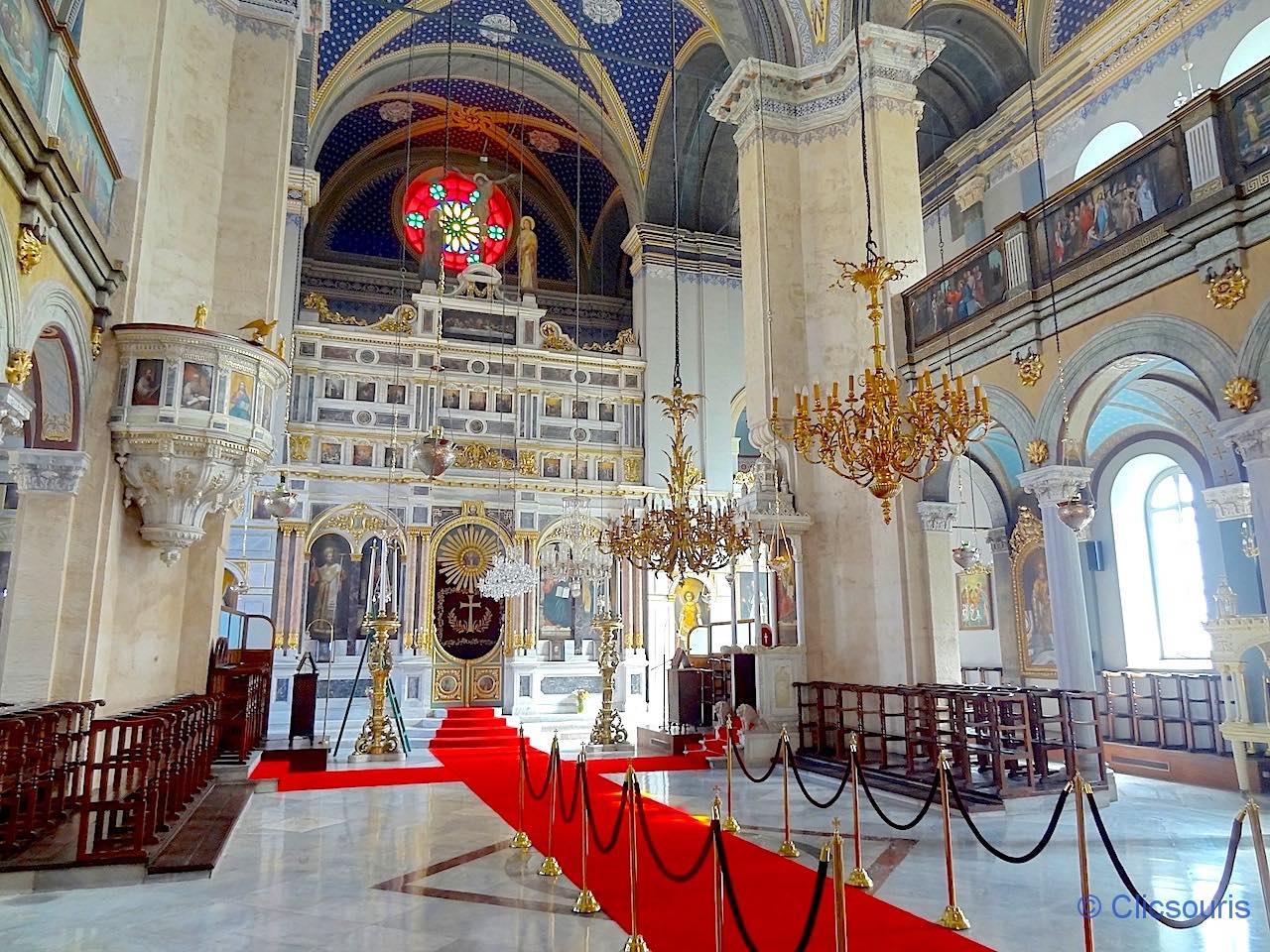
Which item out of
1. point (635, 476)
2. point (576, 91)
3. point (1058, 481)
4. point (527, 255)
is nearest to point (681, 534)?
point (1058, 481)

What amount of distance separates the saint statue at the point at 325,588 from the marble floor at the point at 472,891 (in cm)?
843

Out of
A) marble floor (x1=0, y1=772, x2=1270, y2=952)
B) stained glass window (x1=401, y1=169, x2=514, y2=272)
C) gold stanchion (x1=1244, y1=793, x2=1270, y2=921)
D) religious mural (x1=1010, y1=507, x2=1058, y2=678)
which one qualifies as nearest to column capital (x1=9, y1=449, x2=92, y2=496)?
marble floor (x1=0, y1=772, x2=1270, y2=952)

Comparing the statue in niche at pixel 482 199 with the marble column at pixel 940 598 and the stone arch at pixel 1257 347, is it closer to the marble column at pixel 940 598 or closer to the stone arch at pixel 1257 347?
the marble column at pixel 940 598

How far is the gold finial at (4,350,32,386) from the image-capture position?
5018 millimetres

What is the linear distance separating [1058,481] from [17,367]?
869 cm

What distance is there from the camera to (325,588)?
52.4ft

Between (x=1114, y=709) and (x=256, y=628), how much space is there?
13.2 meters

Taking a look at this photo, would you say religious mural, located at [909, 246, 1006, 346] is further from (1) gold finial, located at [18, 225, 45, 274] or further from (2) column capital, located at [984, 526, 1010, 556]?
(1) gold finial, located at [18, 225, 45, 274]

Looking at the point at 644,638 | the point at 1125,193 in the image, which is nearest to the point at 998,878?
the point at 1125,193

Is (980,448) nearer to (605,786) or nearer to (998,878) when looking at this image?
(605,786)

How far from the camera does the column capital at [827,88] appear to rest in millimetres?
11953

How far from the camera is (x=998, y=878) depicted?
5309 mm

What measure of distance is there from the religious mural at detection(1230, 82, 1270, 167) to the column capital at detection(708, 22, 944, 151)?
567 cm

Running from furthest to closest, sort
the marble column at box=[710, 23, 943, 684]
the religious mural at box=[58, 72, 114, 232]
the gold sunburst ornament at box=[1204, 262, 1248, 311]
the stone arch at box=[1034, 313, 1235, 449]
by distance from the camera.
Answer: the marble column at box=[710, 23, 943, 684] → the stone arch at box=[1034, 313, 1235, 449] → the gold sunburst ornament at box=[1204, 262, 1248, 311] → the religious mural at box=[58, 72, 114, 232]
